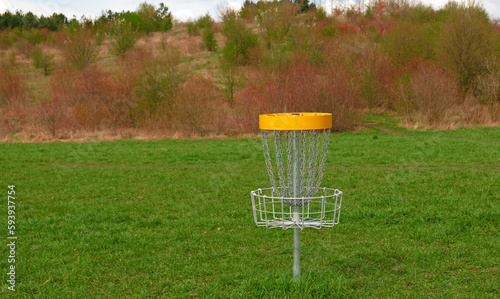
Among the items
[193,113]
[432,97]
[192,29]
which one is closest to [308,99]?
[193,113]

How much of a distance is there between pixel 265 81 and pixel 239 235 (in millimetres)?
18117

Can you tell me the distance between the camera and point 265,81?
2386 cm

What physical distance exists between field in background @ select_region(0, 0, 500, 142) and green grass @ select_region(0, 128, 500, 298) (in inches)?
373

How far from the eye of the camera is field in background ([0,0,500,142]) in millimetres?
21203

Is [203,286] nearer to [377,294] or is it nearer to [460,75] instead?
[377,294]

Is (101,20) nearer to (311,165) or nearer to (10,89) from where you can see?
(10,89)

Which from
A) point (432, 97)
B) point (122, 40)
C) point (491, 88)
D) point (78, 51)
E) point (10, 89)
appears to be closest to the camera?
point (432, 97)

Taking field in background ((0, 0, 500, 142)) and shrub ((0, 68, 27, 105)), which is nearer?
field in background ((0, 0, 500, 142))

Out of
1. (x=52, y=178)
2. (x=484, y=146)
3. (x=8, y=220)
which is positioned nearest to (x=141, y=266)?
(x=8, y=220)

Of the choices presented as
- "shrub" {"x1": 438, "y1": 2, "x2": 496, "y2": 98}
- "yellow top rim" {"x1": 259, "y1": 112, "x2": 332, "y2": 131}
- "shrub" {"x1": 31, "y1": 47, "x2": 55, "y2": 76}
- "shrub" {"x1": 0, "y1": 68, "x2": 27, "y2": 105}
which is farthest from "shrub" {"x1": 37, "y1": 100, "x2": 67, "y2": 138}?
"shrub" {"x1": 438, "y1": 2, "x2": 496, "y2": 98}

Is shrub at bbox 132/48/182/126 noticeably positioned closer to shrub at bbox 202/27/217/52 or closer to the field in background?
the field in background

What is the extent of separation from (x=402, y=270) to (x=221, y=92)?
25.3m

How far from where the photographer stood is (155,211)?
301 inches

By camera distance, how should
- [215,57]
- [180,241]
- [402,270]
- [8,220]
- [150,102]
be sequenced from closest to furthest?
1. [402,270]
2. [180,241]
3. [8,220]
4. [150,102]
5. [215,57]
